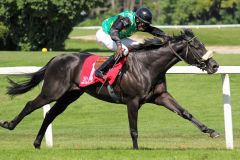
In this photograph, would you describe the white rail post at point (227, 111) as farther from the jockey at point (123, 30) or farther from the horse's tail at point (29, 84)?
the horse's tail at point (29, 84)

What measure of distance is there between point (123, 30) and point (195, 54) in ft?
3.47

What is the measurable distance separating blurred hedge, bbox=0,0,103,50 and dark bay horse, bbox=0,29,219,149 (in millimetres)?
23774

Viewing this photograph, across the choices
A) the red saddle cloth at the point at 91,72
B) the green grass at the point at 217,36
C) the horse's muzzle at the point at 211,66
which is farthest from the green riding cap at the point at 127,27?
the green grass at the point at 217,36

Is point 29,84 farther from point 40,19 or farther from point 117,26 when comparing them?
point 40,19

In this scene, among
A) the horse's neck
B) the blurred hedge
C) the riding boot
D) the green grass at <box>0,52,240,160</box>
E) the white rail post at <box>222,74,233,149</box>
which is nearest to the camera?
the green grass at <box>0,52,240,160</box>

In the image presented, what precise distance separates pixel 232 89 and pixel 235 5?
2090 inches

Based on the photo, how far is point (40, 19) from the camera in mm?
35469

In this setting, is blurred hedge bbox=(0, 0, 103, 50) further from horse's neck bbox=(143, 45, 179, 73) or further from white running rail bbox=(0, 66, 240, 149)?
horse's neck bbox=(143, 45, 179, 73)

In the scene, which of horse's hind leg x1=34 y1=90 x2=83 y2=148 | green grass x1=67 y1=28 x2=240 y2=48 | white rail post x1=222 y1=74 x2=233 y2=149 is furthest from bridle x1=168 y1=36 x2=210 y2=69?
A: green grass x1=67 y1=28 x2=240 y2=48

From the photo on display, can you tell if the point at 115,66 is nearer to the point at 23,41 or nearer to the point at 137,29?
the point at 137,29

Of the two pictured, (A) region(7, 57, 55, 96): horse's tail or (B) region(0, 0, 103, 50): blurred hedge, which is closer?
(A) region(7, 57, 55, 96): horse's tail

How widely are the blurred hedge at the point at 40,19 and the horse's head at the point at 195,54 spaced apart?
24476 mm

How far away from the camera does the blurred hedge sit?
1332 inches

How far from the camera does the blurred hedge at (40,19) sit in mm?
33844
